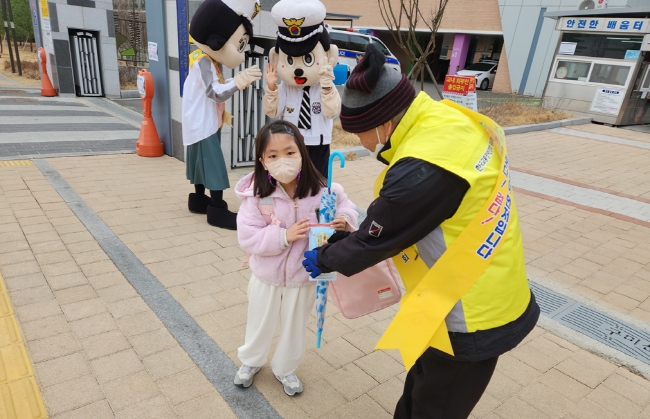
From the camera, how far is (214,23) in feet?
13.1

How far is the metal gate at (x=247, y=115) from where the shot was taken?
19.4 feet

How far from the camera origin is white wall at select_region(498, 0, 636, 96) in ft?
64.0

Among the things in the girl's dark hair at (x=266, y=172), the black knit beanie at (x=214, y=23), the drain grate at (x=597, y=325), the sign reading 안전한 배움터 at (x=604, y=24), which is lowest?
the drain grate at (x=597, y=325)

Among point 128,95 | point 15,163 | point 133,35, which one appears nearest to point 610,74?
point 128,95

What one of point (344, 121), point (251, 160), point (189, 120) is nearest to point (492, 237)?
point (344, 121)

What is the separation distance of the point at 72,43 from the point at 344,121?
11.5 meters

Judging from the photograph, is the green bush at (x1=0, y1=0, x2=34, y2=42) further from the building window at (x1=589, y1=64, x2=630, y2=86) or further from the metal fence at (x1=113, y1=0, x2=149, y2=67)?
the building window at (x1=589, y1=64, x2=630, y2=86)

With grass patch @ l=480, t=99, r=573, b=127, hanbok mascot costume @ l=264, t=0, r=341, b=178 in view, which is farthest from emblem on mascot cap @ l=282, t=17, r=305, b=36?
grass patch @ l=480, t=99, r=573, b=127


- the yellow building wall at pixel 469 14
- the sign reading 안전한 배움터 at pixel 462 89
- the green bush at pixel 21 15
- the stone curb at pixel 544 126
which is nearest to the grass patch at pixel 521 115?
the stone curb at pixel 544 126

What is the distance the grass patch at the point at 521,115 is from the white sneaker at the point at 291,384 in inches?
406

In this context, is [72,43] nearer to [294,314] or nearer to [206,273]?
[206,273]

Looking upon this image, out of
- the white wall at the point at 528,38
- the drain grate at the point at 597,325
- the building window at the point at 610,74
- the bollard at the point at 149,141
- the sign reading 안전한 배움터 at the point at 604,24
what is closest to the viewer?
the drain grate at the point at 597,325

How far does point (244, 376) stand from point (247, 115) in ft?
14.1

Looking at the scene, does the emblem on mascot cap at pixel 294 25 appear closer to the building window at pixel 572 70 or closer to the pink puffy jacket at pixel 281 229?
the pink puffy jacket at pixel 281 229
